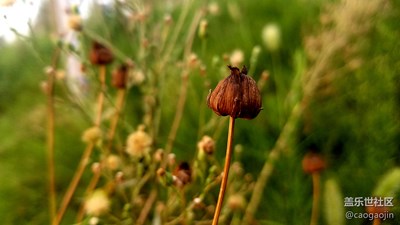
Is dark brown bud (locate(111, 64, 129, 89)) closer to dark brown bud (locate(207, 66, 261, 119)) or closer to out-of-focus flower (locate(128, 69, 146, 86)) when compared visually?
out-of-focus flower (locate(128, 69, 146, 86))

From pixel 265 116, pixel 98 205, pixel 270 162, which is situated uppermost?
pixel 265 116

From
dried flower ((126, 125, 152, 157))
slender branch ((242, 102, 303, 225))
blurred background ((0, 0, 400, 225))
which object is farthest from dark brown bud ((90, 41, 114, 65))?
slender branch ((242, 102, 303, 225))

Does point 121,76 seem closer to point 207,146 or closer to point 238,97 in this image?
point 207,146

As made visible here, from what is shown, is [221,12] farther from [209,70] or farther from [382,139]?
[382,139]

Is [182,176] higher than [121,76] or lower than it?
lower

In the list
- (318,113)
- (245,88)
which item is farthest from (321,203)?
(245,88)

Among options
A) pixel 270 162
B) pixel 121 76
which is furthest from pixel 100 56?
pixel 270 162
